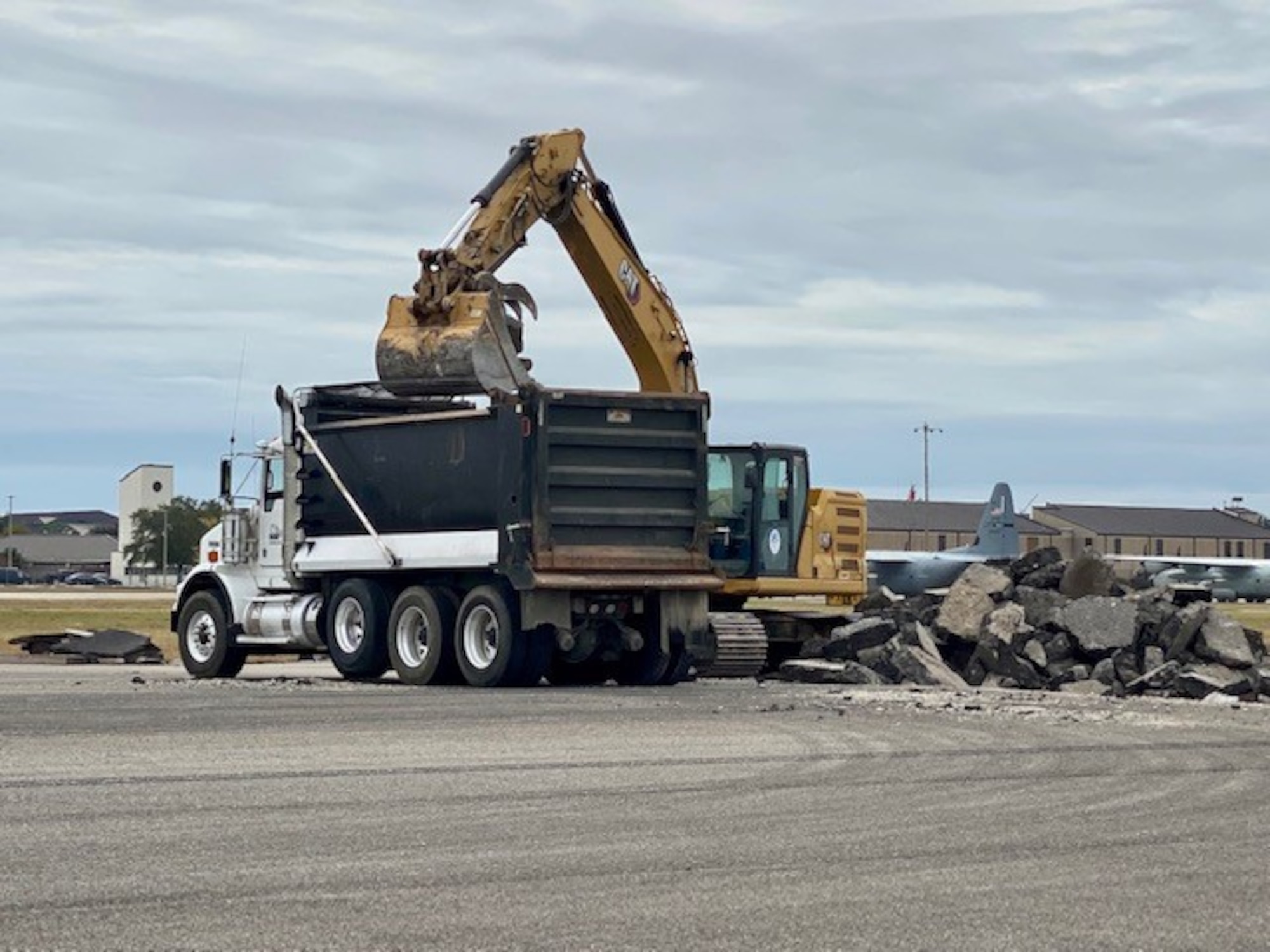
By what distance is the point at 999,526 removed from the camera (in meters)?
82.1

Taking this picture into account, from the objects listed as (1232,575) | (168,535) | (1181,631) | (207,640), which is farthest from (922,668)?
(168,535)

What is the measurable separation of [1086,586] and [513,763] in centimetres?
1711

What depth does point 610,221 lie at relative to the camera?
30.0 meters

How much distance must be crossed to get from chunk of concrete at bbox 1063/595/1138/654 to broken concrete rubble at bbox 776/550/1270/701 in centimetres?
2

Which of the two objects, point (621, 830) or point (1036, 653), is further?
point (1036, 653)

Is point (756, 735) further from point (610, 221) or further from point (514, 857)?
point (610, 221)

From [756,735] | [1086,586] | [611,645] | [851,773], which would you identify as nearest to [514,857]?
[851,773]

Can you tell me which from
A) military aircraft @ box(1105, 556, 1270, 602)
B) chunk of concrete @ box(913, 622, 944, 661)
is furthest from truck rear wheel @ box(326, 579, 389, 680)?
military aircraft @ box(1105, 556, 1270, 602)

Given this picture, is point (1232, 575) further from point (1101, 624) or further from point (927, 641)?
point (1101, 624)

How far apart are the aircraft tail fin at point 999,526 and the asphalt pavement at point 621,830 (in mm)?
60162

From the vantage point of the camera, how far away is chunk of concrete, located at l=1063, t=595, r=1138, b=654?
1117 inches

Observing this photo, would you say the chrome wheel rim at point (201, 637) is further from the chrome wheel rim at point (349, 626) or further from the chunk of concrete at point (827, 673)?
the chunk of concrete at point (827, 673)

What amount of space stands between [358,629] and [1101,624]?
8.95 meters

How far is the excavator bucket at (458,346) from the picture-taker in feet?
88.2
